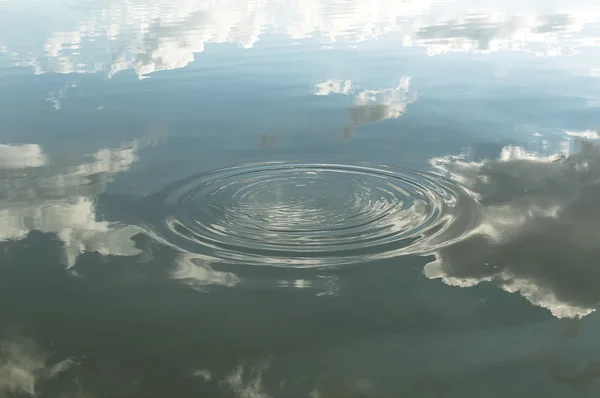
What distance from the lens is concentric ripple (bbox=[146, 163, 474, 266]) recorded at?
33.0 feet

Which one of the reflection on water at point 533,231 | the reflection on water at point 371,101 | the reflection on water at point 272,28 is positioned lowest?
the reflection on water at point 533,231

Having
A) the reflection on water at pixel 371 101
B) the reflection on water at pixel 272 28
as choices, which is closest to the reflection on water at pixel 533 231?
the reflection on water at pixel 371 101

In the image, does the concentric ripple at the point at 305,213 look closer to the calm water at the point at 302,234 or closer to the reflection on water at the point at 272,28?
the calm water at the point at 302,234

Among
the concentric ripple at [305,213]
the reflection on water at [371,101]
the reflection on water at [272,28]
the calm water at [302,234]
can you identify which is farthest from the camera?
the reflection on water at [272,28]

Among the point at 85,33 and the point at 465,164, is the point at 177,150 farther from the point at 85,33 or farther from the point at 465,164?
the point at 85,33

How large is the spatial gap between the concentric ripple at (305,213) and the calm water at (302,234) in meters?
0.05

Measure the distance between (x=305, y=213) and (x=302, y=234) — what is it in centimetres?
74

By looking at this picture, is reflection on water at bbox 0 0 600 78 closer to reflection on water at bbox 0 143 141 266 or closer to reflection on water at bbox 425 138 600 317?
reflection on water at bbox 0 143 141 266

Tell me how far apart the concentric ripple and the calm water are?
48 millimetres

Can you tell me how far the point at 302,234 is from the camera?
1045cm

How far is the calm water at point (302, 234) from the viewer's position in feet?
25.7

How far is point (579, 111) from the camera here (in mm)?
17391

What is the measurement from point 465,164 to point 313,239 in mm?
4741

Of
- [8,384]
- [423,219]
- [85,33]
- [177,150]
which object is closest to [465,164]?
[423,219]
